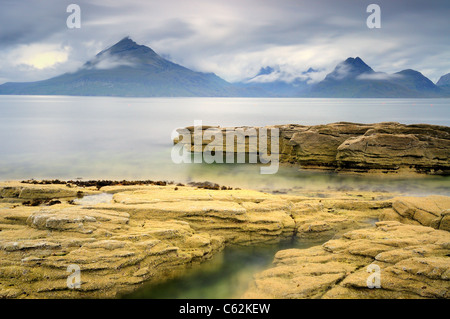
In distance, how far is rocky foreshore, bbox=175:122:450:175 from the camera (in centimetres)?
3375

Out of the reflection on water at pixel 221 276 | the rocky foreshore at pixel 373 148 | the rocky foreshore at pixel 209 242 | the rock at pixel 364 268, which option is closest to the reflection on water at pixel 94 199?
the rocky foreshore at pixel 209 242

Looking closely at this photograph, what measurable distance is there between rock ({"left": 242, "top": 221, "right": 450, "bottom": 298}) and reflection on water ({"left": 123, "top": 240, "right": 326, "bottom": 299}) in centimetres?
80

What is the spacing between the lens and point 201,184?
29.2 meters

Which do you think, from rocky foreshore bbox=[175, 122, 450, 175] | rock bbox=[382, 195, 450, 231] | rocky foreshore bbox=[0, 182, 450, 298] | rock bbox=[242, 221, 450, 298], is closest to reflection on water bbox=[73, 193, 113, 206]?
rocky foreshore bbox=[0, 182, 450, 298]

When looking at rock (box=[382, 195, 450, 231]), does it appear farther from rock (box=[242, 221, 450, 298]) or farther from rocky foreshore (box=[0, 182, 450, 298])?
rock (box=[242, 221, 450, 298])

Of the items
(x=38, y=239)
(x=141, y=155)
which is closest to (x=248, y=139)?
(x=141, y=155)

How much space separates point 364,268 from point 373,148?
78.3ft

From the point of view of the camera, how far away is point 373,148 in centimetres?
3384

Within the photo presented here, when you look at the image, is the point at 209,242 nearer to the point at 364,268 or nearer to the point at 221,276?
the point at 221,276

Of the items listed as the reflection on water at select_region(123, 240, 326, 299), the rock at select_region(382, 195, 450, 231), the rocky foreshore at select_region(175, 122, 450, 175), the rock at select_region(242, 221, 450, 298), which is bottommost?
the reflection on water at select_region(123, 240, 326, 299)

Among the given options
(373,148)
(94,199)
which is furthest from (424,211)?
(94,199)

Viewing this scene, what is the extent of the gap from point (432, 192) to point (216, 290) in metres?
23.6

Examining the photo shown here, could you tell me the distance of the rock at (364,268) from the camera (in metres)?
11.6

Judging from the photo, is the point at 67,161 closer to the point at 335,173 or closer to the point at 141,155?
the point at 141,155
